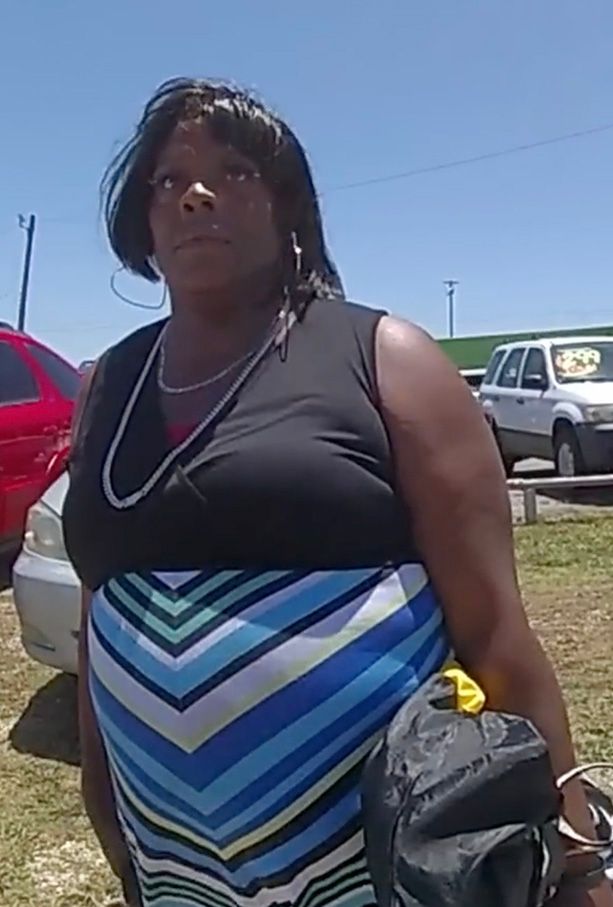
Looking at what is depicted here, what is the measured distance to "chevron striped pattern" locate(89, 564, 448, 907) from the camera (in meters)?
1.47

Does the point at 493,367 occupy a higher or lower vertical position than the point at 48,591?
lower

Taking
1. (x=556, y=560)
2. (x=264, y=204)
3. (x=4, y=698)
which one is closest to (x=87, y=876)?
(x=4, y=698)

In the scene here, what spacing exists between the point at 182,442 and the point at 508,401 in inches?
507

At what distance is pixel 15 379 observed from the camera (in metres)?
8.06

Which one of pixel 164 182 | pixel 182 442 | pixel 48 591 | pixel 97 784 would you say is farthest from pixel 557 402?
pixel 182 442

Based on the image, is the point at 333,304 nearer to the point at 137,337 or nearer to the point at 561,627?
the point at 137,337

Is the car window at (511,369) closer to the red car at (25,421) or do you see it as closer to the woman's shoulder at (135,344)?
the red car at (25,421)

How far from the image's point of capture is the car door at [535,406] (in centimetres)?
1320

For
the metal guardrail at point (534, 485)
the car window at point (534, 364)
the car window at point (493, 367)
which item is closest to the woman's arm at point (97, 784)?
the metal guardrail at point (534, 485)

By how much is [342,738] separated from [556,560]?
7433 millimetres

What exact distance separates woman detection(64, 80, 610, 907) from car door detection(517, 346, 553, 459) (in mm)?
11738

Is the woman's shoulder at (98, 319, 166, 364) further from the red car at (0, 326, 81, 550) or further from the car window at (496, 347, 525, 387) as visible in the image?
the car window at (496, 347, 525, 387)

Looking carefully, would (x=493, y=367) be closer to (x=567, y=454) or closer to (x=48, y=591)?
(x=567, y=454)

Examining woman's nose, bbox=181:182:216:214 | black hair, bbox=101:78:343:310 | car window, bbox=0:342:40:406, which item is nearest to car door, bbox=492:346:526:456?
car window, bbox=0:342:40:406
